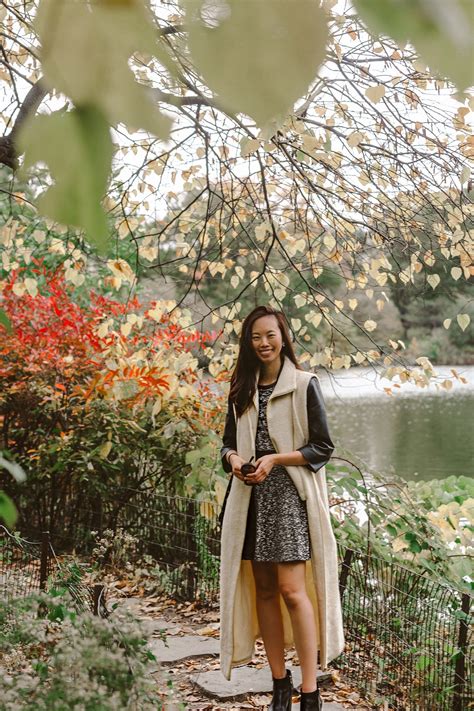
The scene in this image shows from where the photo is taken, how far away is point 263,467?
3.22 metres

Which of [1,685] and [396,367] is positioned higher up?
[396,367]

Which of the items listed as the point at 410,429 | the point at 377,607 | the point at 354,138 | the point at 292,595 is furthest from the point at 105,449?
the point at 410,429

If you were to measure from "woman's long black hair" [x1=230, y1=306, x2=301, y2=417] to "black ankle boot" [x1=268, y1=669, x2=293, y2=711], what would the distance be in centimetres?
118

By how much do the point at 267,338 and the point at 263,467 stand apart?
1.96ft

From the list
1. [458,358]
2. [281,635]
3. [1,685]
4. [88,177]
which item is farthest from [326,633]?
[458,358]

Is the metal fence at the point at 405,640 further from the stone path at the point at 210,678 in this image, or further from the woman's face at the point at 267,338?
the woman's face at the point at 267,338

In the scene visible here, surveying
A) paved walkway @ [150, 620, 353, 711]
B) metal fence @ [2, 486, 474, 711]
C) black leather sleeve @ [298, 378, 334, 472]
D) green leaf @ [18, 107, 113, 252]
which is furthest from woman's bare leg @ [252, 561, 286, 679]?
green leaf @ [18, 107, 113, 252]

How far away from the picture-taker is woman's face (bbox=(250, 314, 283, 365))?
3.45 m

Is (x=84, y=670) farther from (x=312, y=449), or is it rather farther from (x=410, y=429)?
(x=410, y=429)

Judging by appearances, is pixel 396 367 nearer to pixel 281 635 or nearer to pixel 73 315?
pixel 281 635

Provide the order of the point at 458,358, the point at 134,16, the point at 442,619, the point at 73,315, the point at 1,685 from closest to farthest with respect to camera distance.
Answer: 1. the point at 134,16
2. the point at 1,685
3. the point at 442,619
4. the point at 73,315
5. the point at 458,358

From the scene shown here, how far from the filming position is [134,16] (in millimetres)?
429

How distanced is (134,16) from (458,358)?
115 feet

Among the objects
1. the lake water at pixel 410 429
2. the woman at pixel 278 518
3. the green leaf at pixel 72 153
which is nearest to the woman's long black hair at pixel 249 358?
the woman at pixel 278 518
